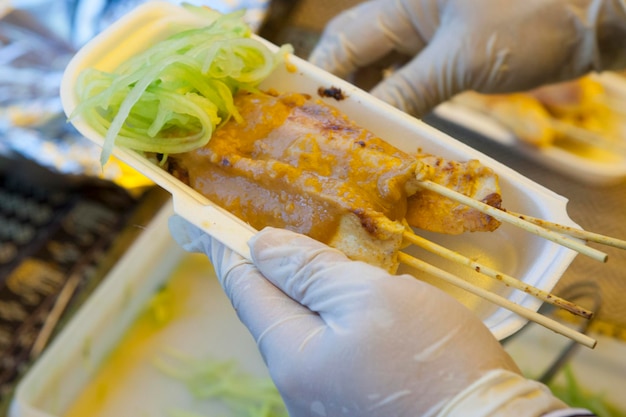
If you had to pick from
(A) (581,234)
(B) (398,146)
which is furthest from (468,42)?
(A) (581,234)

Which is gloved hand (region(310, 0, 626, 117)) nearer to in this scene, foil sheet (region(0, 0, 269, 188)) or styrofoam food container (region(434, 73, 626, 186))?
styrofoam food container (region(434, 73, 626, 186))

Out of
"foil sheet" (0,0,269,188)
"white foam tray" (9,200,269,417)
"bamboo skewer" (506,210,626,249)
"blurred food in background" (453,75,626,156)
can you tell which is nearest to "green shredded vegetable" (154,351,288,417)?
"white foam tray" (9,200,269,417)

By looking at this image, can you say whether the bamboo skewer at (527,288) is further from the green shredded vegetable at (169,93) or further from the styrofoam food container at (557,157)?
the green shredded vegetable at (169,93)

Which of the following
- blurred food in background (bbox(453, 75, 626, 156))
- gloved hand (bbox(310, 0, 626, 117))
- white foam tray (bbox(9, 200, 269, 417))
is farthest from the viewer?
blurred food in background (bbox(453, 75, 626, 156))

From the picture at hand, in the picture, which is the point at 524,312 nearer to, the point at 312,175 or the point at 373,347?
the point at 373,347

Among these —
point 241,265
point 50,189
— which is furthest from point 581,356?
point 50,189

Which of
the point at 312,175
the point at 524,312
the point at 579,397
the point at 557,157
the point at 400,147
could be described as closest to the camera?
the point at 524,312
